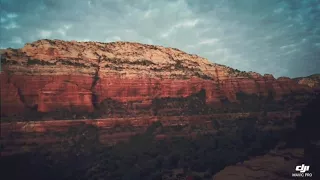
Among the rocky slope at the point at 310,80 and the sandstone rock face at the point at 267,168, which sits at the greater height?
the rocky slope at the point at 310,80

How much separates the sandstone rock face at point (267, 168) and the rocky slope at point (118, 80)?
1235cm

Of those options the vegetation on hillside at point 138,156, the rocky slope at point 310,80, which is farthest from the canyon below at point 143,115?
the rocky slope at point 310,80

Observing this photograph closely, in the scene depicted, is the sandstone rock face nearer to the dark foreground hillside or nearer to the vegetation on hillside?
the dark foreground hillside

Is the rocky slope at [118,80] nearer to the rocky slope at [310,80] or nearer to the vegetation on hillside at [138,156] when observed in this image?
the vegetation on hillside at [138,156]

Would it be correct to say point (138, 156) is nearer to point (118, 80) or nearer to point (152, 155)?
point (152, 155)

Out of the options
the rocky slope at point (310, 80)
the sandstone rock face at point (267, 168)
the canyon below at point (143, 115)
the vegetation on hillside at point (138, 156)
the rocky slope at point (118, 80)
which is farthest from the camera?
the rocky slope at point (310, 80)

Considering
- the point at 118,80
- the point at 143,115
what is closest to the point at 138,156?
the point at 143,115

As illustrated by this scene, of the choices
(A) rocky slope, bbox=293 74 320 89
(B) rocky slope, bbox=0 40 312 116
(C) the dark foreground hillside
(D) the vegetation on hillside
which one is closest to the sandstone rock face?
(C) the dark foreground hillside

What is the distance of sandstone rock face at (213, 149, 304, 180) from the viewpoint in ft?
119

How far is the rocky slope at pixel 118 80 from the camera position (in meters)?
37.9

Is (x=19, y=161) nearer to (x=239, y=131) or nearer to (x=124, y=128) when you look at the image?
(x=124, y=128)

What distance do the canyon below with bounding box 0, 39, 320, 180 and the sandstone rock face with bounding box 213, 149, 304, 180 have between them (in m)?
0.14

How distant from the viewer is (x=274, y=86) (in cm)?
5884

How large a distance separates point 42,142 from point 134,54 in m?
24.7
